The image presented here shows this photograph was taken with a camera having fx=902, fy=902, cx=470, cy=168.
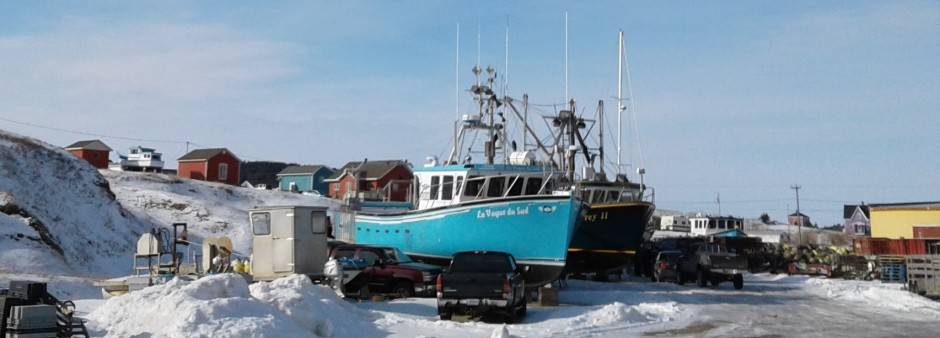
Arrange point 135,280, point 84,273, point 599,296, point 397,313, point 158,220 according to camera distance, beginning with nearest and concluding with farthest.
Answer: point 397,313 < point 135,280 < point 599,296 < point 84,273 < point 158,220

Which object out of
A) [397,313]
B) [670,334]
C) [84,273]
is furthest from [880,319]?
[84,273]

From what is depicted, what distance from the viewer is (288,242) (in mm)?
21766

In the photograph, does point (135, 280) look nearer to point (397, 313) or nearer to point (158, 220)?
point (397, 313)

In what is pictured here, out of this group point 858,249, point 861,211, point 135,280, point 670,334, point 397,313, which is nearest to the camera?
point 670,334

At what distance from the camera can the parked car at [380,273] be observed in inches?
889

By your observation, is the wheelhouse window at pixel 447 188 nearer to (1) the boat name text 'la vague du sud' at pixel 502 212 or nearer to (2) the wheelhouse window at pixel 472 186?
(2) the wheelhouse window at pixel 472 186

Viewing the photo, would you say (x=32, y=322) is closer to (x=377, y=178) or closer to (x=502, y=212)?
(x=502, y=212)

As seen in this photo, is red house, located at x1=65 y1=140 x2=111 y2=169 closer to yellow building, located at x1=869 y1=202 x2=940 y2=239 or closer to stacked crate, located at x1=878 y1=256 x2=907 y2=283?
yellow building, located at x1=869 y1=202 x2=940 y2=239

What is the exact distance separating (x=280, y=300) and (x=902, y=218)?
1543 inches

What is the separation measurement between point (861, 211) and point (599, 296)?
256 feet

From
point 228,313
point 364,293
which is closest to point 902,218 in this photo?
point 364,293

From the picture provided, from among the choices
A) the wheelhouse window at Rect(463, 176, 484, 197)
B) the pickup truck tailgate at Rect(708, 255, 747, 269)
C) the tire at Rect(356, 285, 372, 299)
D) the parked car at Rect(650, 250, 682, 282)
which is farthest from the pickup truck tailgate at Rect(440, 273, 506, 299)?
the parked car at Rect(650, 250, 682, 282)

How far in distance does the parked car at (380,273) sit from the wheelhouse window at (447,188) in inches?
220

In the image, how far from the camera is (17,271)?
3162 cm
